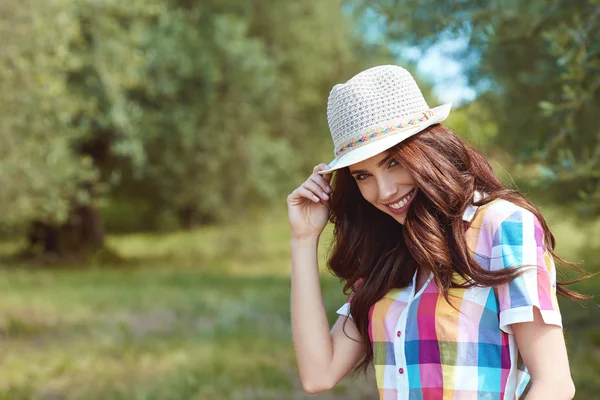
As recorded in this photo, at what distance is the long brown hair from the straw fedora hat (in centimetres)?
5

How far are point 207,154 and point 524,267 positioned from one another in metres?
13.2

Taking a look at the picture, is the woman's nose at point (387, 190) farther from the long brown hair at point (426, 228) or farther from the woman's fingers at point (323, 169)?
the woman's fingers at point (323, 169)

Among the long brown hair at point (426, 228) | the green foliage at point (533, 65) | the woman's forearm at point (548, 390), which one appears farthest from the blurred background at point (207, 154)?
the woman's forearm at point (548, 390)

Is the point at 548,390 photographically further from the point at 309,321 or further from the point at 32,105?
the point at 32,105

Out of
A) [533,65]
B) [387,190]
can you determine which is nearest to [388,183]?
[387,190]

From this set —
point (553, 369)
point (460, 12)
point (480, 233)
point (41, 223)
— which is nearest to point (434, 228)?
point (480, 233)

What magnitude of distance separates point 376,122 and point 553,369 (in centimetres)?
73

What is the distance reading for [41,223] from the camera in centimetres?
1669

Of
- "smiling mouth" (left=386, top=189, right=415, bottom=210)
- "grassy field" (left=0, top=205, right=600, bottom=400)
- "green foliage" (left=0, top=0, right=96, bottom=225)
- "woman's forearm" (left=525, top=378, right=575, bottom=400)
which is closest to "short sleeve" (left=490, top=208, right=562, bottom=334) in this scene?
"woman's forearm" (left=525, top=378, right=575, bottom=400)

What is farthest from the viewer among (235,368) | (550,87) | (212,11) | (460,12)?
(212,11)

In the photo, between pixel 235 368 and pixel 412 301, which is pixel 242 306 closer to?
pixel 235 368

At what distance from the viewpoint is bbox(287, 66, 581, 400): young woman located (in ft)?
6.12

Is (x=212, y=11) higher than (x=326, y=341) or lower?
higher

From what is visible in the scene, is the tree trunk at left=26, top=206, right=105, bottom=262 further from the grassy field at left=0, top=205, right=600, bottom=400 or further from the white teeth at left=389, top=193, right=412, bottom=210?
the white teeth at left=389, top=193, right=412, bottom=210
